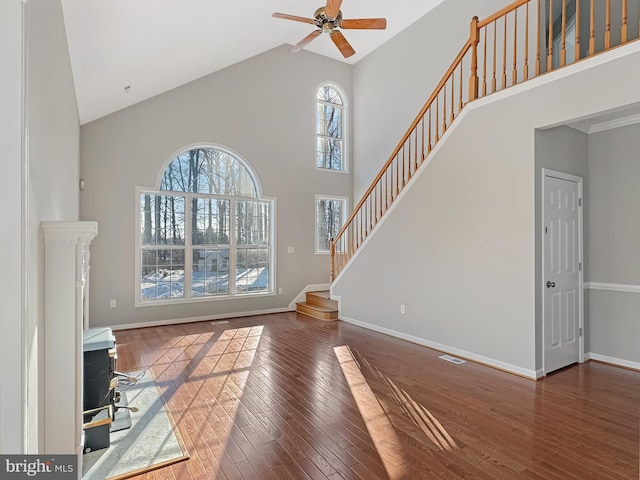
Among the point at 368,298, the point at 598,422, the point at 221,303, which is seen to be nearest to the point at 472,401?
the point at 598,422

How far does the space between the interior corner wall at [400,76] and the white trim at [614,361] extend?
4.54m

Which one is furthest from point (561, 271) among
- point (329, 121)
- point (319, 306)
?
point (329, 121)

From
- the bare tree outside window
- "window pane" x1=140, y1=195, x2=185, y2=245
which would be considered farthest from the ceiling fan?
the bare tree outside window

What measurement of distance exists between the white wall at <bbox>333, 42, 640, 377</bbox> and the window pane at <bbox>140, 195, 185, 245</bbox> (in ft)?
11.4

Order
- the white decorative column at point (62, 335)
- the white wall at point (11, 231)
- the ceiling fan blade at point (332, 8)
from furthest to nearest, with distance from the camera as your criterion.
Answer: the ceiling fan blade at point (332, 8)
the white decorative column at point (62, 335)
the white wall at point (11, 231)

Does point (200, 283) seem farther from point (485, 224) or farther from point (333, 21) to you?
point (485, 224)

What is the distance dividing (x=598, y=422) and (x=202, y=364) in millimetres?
3610

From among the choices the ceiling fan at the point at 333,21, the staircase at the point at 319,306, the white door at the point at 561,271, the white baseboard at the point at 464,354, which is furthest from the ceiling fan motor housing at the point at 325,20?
the staircase at the point at 319,306

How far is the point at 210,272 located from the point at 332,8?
4487 mm

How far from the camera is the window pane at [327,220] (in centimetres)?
755

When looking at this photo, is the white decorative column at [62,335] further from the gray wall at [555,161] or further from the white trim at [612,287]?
the white trim at [612,287]

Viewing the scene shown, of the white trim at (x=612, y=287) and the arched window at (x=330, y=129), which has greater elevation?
the arched window at (x=330, y=129)

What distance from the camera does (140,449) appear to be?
7.86ft

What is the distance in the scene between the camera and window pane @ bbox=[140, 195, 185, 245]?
5.85 meters
